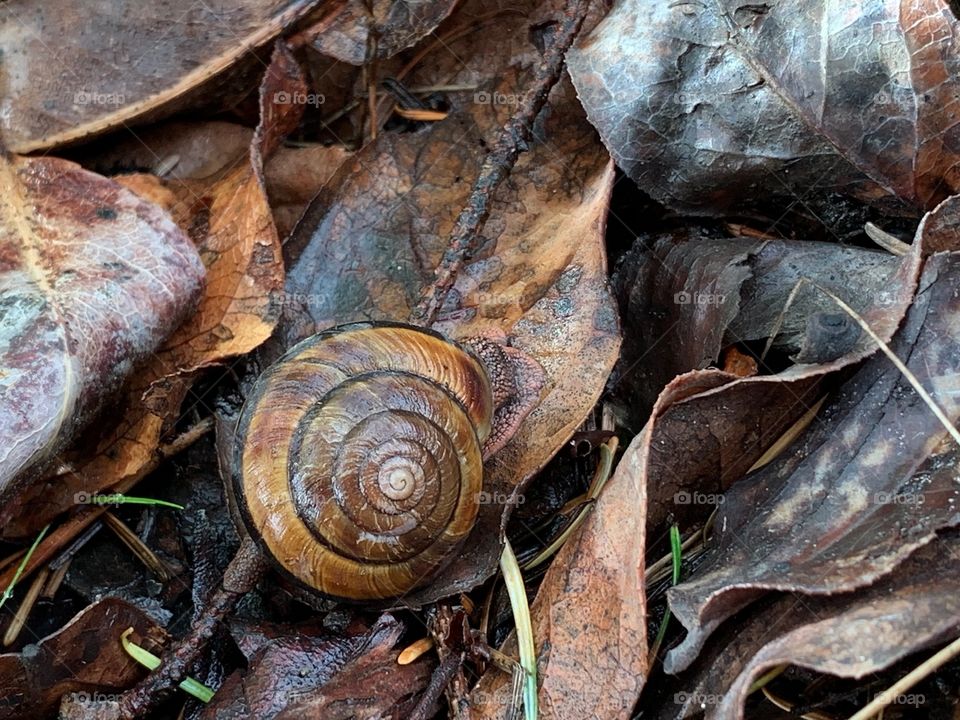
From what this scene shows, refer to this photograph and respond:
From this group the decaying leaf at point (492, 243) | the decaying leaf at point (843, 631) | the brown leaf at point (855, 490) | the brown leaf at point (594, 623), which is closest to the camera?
the decaying leaf at point (843, 631)


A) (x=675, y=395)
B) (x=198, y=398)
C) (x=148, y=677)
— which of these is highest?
(x=675, y=395)

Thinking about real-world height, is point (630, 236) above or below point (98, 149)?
below

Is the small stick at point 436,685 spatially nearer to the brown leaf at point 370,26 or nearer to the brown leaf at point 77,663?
the brown leaf at point 77,663

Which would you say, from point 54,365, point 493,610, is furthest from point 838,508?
point 54,365

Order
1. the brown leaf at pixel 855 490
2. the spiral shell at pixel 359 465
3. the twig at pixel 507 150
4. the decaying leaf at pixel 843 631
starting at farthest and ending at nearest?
the twig at pixel 507 150 < the spiral shell at pixel 359 465 < the brown leaf at pixel 855 490 < the decaying leaf at pixel 843 631

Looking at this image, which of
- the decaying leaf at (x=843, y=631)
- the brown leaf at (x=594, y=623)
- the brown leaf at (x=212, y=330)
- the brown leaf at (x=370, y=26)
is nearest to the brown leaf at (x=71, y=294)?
the brown leaf at (x=212, y=330)

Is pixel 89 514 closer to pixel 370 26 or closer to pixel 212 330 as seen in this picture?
pixel 212 330

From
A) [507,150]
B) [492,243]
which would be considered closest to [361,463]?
[492,243]

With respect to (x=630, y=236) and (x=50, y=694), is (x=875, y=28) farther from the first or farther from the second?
(x=50, y=694)
